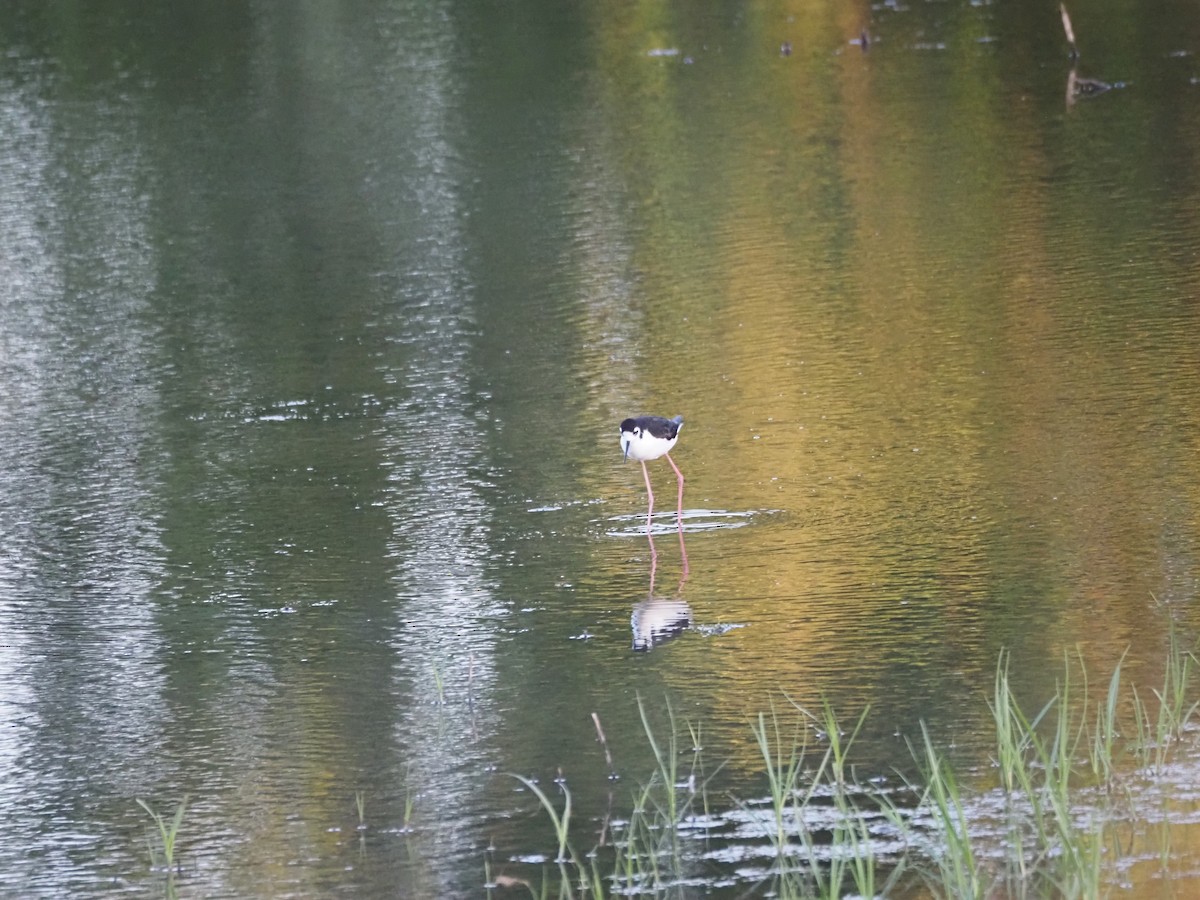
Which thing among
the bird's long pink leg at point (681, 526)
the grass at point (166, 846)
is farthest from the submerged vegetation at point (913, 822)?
the bird's long pink leg at point (681, 526)

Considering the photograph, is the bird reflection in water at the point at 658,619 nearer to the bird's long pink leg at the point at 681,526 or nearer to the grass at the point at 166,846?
the bird's long pink leg at the point at 681,526

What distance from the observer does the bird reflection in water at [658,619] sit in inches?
354

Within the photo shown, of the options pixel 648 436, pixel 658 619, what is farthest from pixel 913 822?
pixel 648 436

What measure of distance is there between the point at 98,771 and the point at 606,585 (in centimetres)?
279

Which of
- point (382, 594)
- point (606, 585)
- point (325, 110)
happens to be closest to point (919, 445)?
point (606, 585)

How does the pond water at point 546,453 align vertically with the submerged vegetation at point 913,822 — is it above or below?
above

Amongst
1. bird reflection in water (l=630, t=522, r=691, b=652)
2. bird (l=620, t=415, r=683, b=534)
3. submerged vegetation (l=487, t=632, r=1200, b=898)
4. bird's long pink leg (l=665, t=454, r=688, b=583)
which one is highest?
bird (l=620, t=415, r=683, b=534)

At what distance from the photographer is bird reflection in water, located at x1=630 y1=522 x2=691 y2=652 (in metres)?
8.99

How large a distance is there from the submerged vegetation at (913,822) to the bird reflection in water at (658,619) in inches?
54.0

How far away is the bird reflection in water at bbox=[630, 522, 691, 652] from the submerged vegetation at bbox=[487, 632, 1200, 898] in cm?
137

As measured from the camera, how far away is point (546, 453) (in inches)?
481

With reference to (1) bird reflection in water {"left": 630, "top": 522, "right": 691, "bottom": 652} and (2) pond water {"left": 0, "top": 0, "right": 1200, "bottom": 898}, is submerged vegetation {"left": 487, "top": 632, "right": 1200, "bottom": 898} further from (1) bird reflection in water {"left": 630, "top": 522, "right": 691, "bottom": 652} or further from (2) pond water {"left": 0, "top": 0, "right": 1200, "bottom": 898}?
(1) bird reflection in water {"left": 630, "top": 522, "right": 691, "bottom": 652}

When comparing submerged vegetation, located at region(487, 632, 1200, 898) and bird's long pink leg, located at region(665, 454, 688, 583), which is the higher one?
bird's long pink leg, located at region(665, 454, 688, 583)

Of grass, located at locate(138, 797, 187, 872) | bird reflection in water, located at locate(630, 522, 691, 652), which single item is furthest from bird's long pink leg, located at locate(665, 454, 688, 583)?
grass, located at locate(138, 797, 187, 872)
